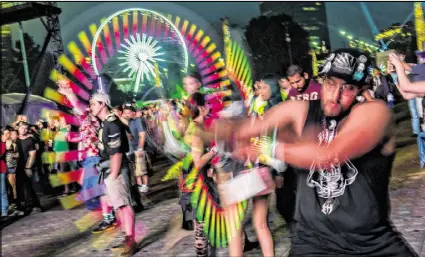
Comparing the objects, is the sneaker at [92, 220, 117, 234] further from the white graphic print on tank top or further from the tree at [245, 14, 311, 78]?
the tree at [245, 14, 311, 78]

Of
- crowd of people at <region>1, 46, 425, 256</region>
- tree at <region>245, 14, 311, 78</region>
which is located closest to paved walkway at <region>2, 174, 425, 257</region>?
crowd of people at <region>1, 46, 425, 256</region>

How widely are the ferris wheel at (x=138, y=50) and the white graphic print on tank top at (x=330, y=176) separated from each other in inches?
234

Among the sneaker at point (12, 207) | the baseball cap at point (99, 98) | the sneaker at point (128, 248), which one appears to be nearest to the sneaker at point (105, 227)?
the sneaker at point (128, 248)

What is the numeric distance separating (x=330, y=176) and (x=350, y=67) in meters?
0.47

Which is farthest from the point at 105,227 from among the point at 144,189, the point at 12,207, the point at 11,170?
the point at 12,207

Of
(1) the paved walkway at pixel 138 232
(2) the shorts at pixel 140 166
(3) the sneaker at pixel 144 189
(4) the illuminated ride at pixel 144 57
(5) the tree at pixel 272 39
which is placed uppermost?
(5) the tree at pixel 272 39

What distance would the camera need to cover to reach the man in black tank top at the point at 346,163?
6.68 ft

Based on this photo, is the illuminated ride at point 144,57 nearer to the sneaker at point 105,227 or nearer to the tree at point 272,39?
the sneaker at point 105,227

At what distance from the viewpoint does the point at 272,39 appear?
1443 inches

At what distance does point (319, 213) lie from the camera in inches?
84.3

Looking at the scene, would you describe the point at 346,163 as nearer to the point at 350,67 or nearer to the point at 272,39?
the point at 350,67

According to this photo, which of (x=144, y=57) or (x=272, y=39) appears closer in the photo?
(x=144, y=57)

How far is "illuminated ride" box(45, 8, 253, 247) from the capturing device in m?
6.39

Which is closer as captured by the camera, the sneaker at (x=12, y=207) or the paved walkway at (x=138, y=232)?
the paved walkway at (x=138, y=232)
